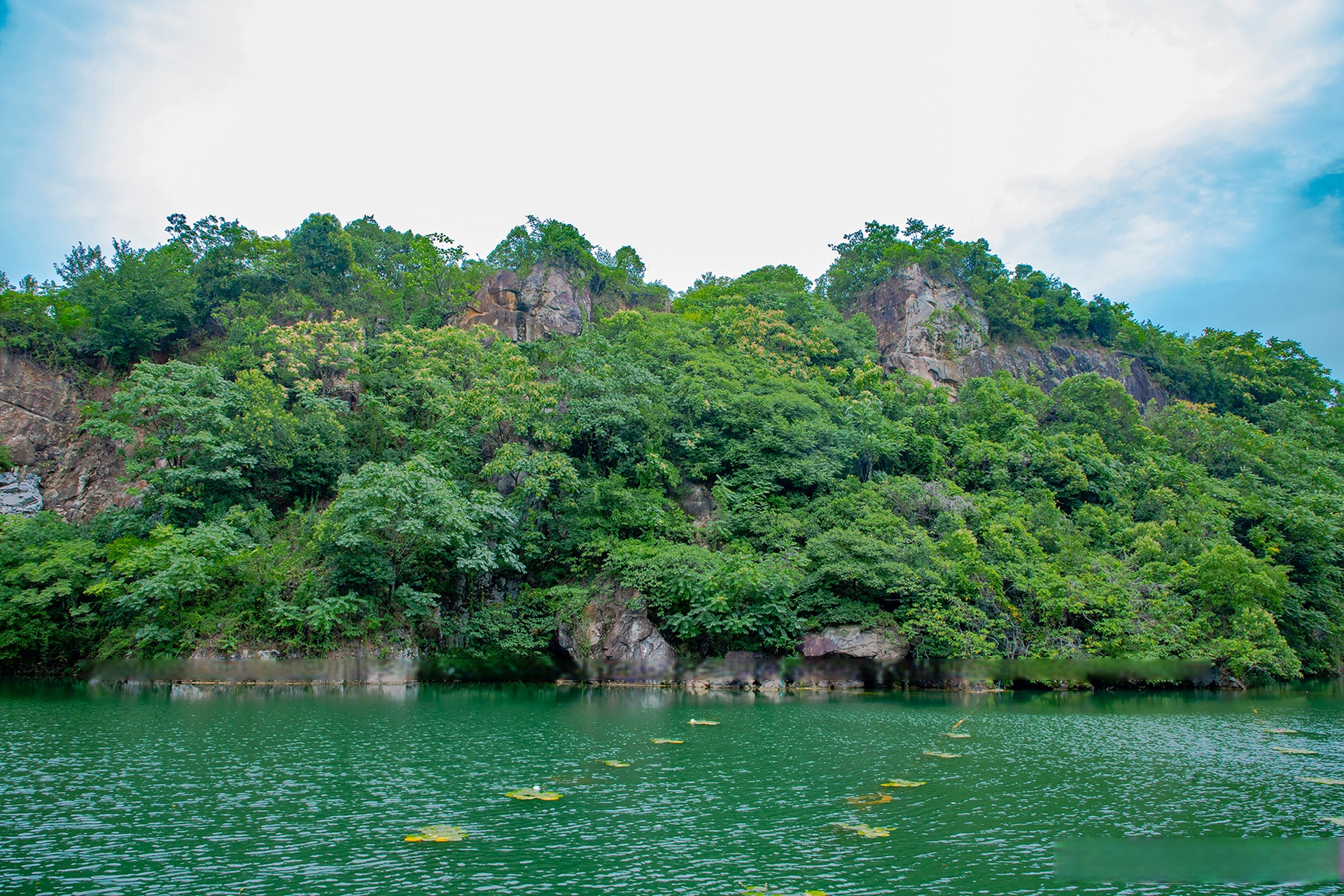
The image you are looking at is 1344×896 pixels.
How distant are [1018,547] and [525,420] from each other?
1983 centimetres

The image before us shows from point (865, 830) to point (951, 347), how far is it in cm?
4488

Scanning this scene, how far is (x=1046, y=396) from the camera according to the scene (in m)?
44.3

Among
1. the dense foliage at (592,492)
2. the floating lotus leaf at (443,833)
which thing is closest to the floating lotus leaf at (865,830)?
the floating lotus leaf at (443,833)

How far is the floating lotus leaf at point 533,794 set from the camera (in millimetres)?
11250

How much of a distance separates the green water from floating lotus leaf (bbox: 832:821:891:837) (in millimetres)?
120

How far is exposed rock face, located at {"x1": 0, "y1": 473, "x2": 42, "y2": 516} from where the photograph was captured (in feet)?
106

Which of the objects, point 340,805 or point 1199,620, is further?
point 1199,620

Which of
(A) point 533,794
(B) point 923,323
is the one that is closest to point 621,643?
(A) point 533,794

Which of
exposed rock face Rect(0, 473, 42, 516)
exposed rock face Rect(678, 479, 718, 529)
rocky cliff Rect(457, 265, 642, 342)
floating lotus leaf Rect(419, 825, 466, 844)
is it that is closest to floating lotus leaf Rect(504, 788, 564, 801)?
floating lotus leaf Rect(419, 825, 466, 844)

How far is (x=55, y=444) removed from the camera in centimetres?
3475

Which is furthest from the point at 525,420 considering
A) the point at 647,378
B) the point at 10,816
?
the point at 10,816

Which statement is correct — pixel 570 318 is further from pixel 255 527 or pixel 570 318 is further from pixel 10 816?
pixel 10 816

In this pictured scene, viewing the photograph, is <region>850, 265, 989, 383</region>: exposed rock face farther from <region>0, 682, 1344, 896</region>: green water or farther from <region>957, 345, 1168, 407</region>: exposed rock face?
<region>0, 682, 1344, 896</region>: green water

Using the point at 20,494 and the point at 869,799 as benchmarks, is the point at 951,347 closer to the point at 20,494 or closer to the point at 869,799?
the point at 869,799
